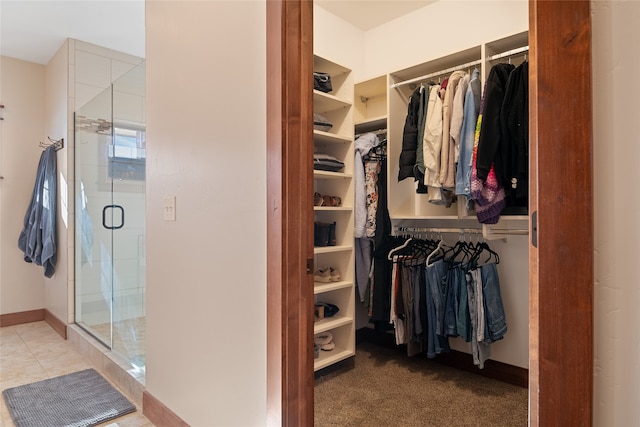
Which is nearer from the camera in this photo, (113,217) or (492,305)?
(492,305)

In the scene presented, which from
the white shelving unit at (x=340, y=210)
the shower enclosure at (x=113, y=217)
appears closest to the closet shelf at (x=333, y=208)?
the white shelving unit at (x=340, y=210)

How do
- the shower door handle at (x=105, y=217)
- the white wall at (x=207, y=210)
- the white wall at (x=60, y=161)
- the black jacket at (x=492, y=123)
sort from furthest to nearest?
the white wall at (x=60, y=161) → the shower door handle at (x=105, y=217) → the black jacket at (x=492, y=123) → the white wall at (x=207, y=210)

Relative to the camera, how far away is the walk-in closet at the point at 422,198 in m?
2.02

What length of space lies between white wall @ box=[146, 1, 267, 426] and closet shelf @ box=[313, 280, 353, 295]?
2.88 feet

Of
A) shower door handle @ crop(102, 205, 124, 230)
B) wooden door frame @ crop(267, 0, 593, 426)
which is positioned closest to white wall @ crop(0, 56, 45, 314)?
shower door handle @ crop(102, 205, 124, 230)

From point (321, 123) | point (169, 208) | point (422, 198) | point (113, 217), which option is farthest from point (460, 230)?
point (113, 217)

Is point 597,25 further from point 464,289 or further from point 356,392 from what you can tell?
point 356,392

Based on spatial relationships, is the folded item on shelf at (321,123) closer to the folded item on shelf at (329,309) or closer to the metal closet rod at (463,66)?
the metal closet rod at (463,66)

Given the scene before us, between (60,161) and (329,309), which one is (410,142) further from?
(60,161)

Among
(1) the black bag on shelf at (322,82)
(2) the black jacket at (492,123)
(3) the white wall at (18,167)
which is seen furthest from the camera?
(3) the white wall at (18,167)

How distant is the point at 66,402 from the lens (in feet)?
6.90

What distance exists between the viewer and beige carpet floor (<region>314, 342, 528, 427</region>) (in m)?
1.92

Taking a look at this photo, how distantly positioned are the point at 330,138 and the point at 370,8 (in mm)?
1079

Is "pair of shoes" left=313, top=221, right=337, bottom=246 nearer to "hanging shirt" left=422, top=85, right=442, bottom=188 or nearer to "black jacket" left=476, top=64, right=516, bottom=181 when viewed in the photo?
"hanging shirt" left=422, top=85, right=442, bottom=188
